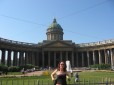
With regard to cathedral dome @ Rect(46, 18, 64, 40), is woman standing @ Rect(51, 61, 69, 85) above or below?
below

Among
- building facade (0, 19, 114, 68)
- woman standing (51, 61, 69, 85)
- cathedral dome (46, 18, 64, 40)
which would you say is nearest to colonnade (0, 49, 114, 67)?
building facade (0, 19, 114, 68)

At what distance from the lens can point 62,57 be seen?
14450cm

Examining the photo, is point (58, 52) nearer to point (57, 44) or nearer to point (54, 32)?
point (57, 44)

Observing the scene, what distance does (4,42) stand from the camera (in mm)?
111500

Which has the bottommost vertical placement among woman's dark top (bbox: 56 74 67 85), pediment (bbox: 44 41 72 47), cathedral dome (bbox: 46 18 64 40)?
woman's dark top (bbox: 56 74 67 85)

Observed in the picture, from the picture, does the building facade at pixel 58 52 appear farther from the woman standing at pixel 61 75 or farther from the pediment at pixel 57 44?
the woman standing at pixel 61 75

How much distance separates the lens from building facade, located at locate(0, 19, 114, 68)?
12469 centimetres

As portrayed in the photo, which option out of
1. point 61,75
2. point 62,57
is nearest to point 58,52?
point 62,57

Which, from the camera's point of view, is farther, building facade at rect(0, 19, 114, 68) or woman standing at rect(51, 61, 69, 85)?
building facade at rect(0, 19, 114, 68)

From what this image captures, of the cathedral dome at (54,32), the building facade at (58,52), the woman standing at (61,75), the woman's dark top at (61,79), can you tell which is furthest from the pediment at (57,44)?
the woman's dark top at (61,79)

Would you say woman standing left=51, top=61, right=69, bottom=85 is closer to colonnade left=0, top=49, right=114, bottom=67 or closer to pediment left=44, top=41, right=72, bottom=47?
colonnade left=0, top=49, right=114, bottom=67

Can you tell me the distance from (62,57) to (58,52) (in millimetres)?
3980

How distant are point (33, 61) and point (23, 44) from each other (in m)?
12.8

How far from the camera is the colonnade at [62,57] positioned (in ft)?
416
